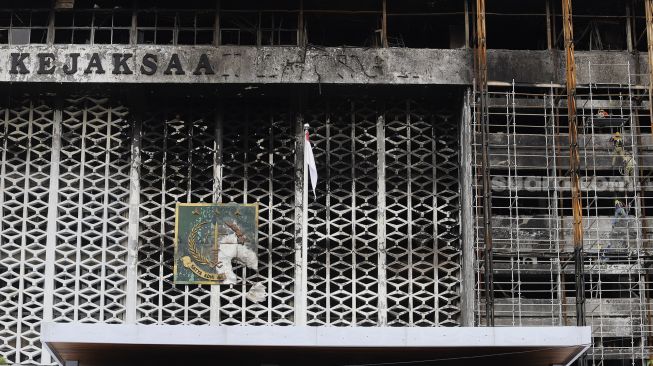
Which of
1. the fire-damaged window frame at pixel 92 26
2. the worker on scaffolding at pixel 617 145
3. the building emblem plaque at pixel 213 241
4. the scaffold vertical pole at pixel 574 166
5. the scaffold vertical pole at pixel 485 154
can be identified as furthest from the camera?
the fire-damaged window frame at pixel 92 26

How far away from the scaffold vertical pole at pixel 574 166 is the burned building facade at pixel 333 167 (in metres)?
0.09

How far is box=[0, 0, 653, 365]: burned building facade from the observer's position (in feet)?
89.3

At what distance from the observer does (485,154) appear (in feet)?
87.5

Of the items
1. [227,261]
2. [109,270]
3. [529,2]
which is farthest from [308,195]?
[529,2]

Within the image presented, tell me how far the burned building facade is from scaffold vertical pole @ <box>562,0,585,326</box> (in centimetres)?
9

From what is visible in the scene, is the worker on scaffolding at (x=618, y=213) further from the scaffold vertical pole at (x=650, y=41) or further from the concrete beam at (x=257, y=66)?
the concrete beam at (x=257, y=66)

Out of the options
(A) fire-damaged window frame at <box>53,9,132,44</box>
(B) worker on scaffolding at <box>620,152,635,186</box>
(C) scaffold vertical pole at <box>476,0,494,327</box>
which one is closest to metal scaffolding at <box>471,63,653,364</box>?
(B) worker on scaffolding at <box>620,152,635,186</box>

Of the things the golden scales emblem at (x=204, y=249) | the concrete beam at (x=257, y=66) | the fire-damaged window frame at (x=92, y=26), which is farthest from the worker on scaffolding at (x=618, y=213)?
the fire-damaged window frame at (x=92, y=26)

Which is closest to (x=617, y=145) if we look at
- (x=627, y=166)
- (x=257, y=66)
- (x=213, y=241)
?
(x=627, y=166)

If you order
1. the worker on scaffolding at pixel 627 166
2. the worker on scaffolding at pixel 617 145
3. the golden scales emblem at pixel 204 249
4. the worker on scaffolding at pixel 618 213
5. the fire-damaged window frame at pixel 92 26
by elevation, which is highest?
the fire-damaged window frame at pixel 92 26

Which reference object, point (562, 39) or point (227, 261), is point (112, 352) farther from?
point (562, 39)

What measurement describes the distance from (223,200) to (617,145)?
9643 millimetres

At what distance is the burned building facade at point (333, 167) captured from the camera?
27219mm

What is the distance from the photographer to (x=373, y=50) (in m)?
27.7
